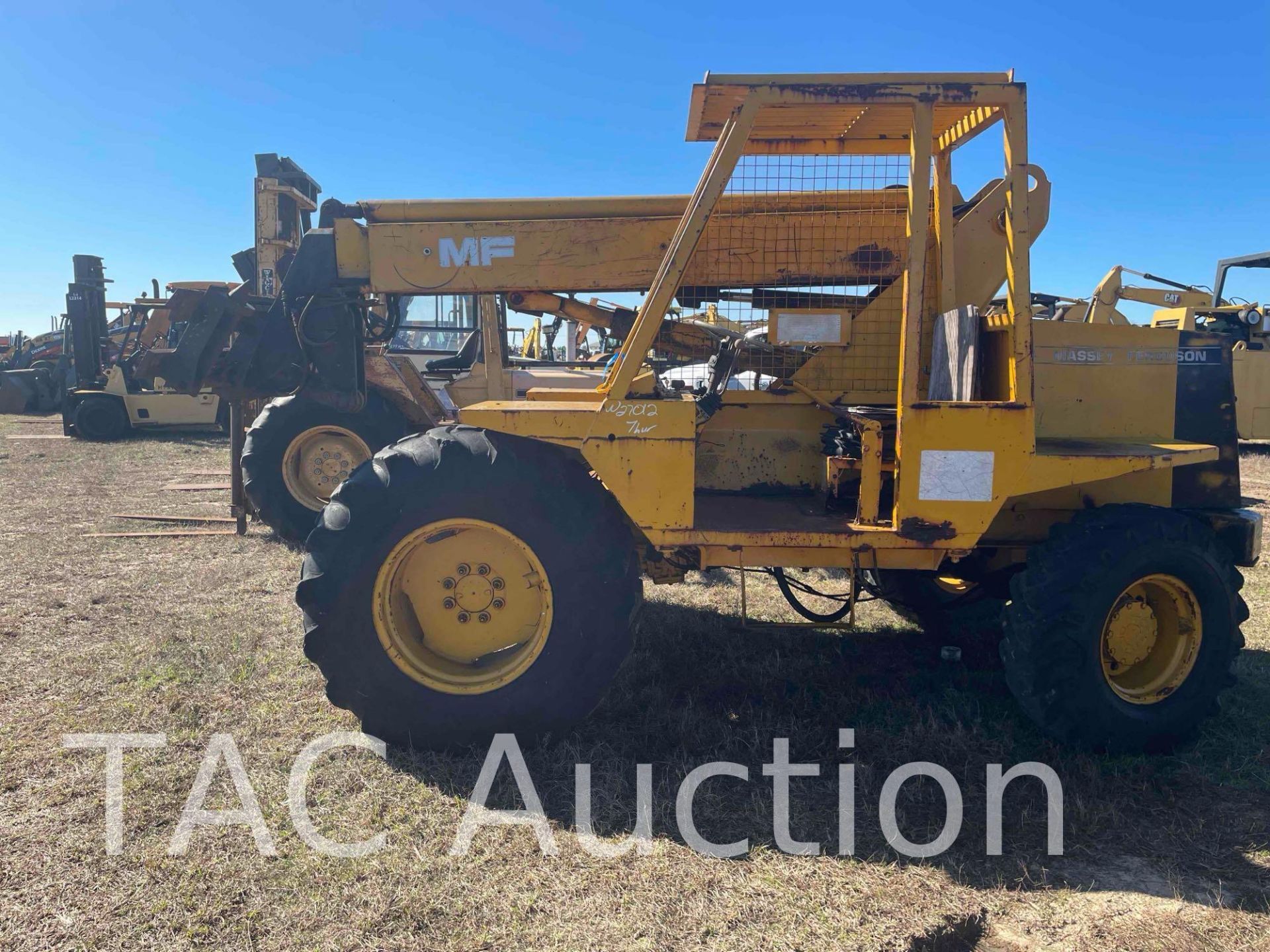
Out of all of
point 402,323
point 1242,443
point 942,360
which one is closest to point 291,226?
point 402,323

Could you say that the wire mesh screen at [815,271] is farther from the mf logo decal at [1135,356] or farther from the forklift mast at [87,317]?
the forklift mast at [87,317]

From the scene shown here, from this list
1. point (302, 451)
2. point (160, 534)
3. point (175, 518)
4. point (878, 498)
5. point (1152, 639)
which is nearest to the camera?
point (878, 498)

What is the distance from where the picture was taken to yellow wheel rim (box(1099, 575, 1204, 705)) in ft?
11.9

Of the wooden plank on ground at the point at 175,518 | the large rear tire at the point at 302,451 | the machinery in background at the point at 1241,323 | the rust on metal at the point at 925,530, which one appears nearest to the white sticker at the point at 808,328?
the rust on metal at the point at 925,530

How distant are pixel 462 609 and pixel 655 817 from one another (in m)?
1.21

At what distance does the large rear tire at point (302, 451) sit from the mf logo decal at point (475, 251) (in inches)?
104

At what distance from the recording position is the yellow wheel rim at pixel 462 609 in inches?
138

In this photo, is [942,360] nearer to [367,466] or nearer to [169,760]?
[367,466]

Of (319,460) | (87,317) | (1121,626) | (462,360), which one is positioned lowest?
(1121,626)

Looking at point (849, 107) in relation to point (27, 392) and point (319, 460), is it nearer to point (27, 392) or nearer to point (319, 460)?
point (319, 460)

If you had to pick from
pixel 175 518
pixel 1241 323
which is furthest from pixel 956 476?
pixel 1241 323

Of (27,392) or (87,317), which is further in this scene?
(27,392)

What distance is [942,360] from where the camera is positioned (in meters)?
3.69

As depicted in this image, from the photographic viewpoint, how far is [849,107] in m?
3.61
